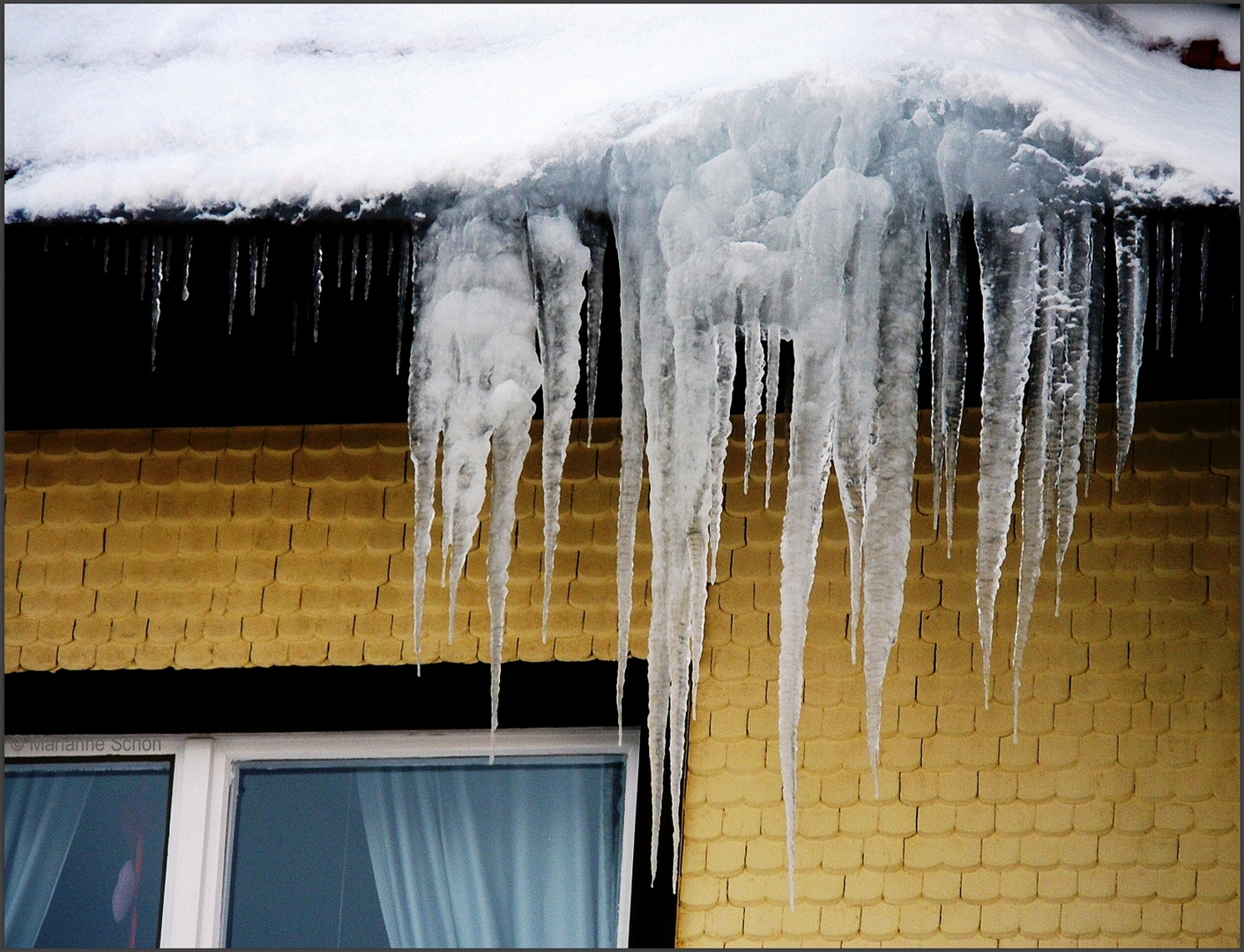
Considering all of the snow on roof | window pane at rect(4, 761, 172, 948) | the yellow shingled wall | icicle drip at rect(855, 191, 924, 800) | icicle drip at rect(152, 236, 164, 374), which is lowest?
window pane at rect(4, 761, 172, 948)

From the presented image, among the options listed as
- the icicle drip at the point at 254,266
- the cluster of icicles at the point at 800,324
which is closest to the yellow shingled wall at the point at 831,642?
the cluster of icicles at the point at 800,324

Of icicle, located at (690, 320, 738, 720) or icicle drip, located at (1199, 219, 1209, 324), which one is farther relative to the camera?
icicle, located at (690, 320, 738, 720)

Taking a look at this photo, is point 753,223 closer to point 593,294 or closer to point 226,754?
point 593,294

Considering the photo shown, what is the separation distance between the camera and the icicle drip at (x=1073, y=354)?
2.33 m

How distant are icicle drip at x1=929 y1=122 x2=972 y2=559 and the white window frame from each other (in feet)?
3.83

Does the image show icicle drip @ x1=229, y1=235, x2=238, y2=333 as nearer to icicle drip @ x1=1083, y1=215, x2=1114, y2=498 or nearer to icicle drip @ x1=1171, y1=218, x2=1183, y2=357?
icicle drip @ x1=1083, y1=215, x2=1114, y2=498

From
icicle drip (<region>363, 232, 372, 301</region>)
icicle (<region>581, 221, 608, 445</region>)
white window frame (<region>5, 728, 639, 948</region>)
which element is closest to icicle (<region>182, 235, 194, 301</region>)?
icicle drip (<region>363, 232, 372, 301</region>)

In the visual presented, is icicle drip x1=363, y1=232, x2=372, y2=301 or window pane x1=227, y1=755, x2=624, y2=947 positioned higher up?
icicle drip x1=363, y1=232, x2=372, y2=301

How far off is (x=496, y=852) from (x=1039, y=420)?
1.66 m

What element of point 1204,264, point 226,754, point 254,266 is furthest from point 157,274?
point 1204,264

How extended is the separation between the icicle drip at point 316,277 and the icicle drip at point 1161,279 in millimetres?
1628

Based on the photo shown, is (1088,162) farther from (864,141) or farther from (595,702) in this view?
(595,702)

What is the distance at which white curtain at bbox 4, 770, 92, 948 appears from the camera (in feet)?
10.2

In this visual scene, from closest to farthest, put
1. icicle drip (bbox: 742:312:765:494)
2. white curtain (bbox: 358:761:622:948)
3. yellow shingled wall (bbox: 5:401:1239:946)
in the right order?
1. icicle drip (bbox: 742:312:765:494)
2. yellow shingled wall (bbox: 5:401:1239:946)
3. white curtain (bbox: 358:761:622:948)
